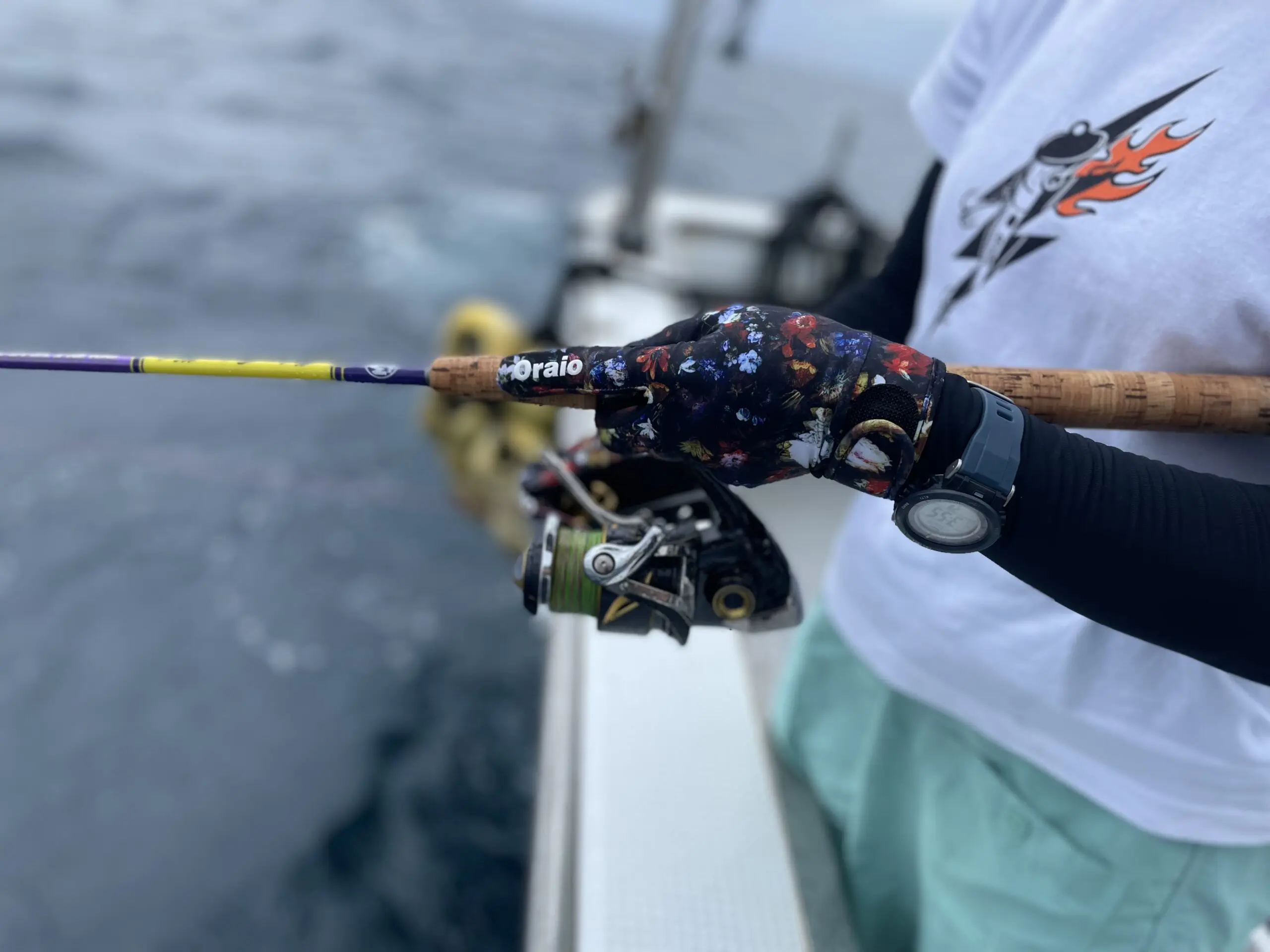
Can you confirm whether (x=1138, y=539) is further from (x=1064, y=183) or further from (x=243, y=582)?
(x=243, y=582)

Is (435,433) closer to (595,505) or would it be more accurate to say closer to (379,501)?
(379,501)

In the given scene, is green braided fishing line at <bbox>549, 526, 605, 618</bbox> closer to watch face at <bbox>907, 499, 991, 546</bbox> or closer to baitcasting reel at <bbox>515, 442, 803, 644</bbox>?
baitcasting reel at <bbox>515, 442, 803, 644</bbox>

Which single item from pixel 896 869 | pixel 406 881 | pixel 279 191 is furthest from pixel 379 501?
pixel 279 191

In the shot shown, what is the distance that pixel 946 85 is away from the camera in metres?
1.31

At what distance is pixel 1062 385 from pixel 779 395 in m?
0.34

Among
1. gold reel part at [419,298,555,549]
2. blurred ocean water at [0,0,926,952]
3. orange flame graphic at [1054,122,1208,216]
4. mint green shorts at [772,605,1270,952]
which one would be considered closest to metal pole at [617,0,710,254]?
blurred ocean water at [0,0,926,952]

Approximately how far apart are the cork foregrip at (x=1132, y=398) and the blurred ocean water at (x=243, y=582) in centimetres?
229

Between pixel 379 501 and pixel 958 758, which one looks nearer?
pixel 958 758

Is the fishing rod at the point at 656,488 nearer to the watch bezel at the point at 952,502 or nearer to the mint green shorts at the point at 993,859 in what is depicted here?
the watch bezel at the point at 952,502

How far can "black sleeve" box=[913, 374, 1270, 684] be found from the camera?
0.75m

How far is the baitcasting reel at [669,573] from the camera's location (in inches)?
39.2

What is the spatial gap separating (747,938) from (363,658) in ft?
8.34

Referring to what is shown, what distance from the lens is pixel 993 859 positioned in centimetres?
112

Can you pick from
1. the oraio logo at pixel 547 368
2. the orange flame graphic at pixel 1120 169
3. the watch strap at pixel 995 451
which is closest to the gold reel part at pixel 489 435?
the oraio logo at pixel 547 368
